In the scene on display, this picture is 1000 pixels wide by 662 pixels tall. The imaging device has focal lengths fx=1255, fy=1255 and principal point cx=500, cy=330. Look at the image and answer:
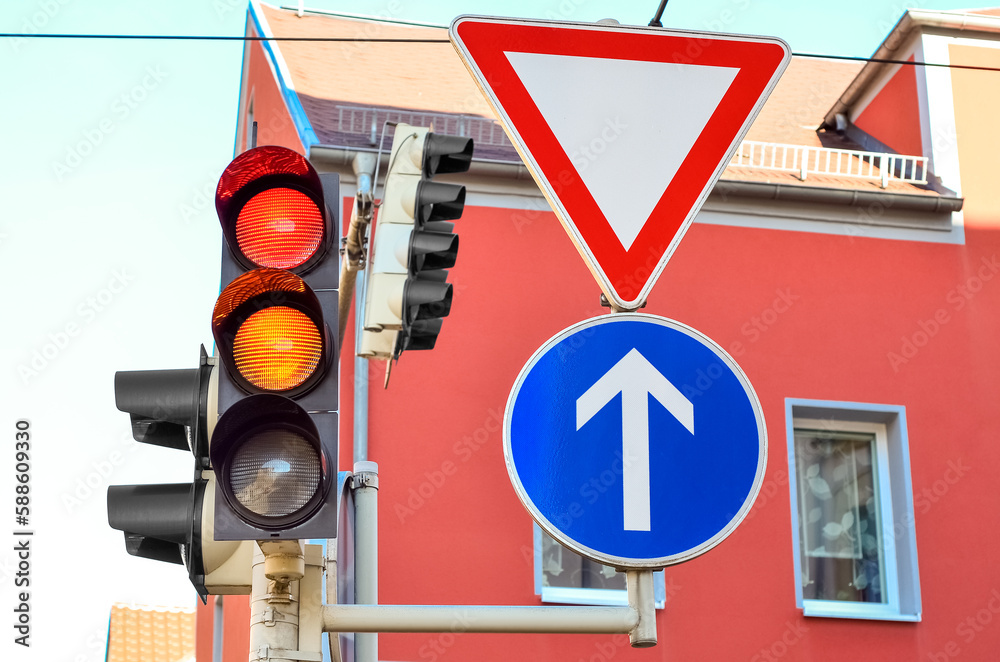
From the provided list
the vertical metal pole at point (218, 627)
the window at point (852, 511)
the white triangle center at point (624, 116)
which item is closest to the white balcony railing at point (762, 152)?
the window at point (852, 511)

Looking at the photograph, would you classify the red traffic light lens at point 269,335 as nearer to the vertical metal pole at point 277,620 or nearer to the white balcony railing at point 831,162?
the vertical metal pole at point 277,620

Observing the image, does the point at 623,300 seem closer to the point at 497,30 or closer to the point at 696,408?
the point at 696,408

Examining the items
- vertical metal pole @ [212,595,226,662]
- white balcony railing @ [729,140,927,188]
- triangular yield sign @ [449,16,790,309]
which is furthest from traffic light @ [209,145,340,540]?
vertical metal pole @ [212,595,226,662]

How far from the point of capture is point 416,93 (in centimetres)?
1277

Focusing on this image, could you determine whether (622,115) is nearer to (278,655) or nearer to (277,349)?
(277,349)

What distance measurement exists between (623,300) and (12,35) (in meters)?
4.36

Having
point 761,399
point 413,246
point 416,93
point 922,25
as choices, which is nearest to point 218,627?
point 416,93

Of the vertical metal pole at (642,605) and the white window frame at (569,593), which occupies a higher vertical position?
the white window frame at (569,593)

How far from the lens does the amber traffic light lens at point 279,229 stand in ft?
9.42

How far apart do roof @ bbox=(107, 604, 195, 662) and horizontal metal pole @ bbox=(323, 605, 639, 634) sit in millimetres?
25158

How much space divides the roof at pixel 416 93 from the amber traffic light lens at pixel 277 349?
818cm

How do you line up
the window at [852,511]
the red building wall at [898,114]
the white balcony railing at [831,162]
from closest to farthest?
the window at [852,511] → the white balcony railing at [831,162] → the red building wall at [898,114]

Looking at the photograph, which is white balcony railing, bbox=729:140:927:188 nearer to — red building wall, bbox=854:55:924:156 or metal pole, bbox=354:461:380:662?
red building wall, bbox=854:55:924:156

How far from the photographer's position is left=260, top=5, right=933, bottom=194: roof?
1145cm
